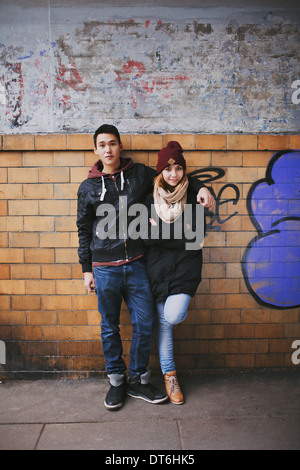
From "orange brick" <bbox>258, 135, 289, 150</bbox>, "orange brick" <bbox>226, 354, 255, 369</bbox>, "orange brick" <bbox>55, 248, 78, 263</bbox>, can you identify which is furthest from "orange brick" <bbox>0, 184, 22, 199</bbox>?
"orange brick" <bbox>226, 354, 255, 369</bbox>

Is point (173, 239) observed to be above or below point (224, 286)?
above

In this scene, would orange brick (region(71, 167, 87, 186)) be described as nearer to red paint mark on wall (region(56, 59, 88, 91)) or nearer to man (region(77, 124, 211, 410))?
man (region(77, 124, 211, 410))

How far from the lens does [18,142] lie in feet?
10.8

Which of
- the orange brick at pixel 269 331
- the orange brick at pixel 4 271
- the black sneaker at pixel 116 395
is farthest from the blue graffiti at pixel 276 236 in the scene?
the orange brick at pixel 4 271

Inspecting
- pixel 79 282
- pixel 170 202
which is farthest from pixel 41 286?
pixel 170 202

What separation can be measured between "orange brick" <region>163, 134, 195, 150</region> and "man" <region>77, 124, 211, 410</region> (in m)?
0.38

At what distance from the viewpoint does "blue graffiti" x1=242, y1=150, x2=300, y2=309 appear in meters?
3.38

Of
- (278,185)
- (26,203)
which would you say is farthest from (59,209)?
(278,185)

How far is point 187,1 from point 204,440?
350cm

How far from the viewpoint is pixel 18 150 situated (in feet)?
10.9

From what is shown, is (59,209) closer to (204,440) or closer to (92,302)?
(92,302)

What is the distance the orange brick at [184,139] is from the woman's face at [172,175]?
49 centimetres

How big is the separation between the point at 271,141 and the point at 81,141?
5.60 ft

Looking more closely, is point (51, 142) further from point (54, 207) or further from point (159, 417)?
point (159, 417)
